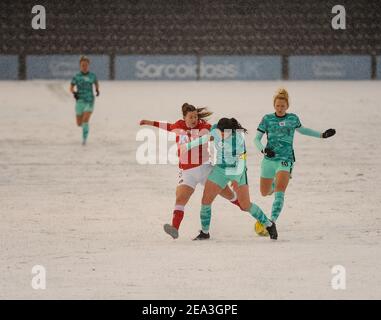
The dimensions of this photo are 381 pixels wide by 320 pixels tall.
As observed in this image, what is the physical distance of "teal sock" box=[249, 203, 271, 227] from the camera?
10.6 meters

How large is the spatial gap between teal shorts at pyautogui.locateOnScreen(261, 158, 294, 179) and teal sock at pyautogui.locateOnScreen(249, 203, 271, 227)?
63 cm

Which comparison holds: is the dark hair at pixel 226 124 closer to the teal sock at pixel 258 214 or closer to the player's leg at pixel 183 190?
the player's leg at pixel 183 190

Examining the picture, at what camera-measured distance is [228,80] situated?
128 feet

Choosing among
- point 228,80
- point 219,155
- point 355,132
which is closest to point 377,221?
point 219,155

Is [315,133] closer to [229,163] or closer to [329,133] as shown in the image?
[329,133]

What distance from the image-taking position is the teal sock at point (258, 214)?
10625 mm

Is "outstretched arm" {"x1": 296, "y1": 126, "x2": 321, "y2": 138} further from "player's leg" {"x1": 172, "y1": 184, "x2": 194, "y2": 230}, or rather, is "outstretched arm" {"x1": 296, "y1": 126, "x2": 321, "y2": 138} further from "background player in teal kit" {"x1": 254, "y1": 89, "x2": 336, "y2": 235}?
"player's leg" {"x1": 172, "y1": 184, "x2": 194, "y2": 230}

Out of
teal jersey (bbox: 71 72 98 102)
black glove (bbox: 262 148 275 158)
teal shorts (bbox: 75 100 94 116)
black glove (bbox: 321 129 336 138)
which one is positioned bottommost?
black glove (bbox: 262 148 275 158)

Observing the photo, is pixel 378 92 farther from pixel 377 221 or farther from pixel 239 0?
pixel 377 221

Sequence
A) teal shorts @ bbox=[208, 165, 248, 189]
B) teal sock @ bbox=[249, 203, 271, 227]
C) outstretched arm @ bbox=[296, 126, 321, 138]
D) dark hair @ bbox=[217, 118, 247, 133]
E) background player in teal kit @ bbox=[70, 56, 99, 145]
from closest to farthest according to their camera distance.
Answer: dark hair @ bbox=[217, 118, 247, 133] → teal shorts @ bbox=[208, 165, 248, 189] → teal sock @ bbox=[249, 203, 271, 227] → outstretched arm @ bbox=[296, 126, 321, 138] → background player in teal kit @ bbox=[70, 56, 99, 145]

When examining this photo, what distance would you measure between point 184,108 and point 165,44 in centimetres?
2985

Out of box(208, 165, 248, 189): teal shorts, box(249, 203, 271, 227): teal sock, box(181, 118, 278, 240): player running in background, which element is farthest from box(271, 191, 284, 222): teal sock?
box(208, 165, 248, 189): teal shorts

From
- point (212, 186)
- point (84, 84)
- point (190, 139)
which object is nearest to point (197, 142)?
point (190, 139)

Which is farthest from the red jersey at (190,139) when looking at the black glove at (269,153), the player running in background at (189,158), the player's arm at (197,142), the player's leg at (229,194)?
the black glove at (269,153)
